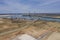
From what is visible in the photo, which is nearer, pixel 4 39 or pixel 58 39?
pixel 4 39

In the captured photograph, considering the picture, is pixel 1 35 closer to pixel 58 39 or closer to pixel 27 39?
pixel 27 39

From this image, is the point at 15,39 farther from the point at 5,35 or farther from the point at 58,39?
the point at 58,39

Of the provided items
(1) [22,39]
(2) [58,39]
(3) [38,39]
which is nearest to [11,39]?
(1) [22,39]

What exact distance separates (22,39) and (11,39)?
17.3 inches

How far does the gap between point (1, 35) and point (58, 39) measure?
2208 millimetres

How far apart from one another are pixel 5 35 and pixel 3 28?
723mm

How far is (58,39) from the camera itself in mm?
4316

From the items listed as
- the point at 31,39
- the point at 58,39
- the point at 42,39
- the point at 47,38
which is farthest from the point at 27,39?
the point at 58,39

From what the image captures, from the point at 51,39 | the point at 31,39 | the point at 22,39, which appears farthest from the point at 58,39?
the point at 22,39

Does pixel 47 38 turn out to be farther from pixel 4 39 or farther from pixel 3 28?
pixel 3 28

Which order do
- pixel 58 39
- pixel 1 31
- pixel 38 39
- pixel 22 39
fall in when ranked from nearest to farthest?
pixel 22 39 < pixel 38 39 < pixel 58 39 < pixel 1 31

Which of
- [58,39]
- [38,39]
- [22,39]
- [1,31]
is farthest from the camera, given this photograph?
[1,31]

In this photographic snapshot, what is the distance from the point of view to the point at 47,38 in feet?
14.3

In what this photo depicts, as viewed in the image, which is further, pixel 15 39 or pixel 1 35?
pixel 1 35
